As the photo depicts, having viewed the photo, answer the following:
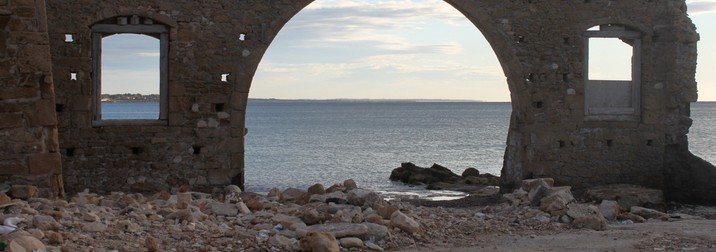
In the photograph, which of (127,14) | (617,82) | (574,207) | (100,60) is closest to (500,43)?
(617,82)

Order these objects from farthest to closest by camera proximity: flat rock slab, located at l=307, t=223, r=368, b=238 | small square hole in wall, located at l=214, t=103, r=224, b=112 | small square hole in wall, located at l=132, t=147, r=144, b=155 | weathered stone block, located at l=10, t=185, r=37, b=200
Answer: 1. small square hole in wall, located at l=214, t=103, r=224, b=112
2. small square hole in wall, located at l=132, t=147, r=144, b=155
3. weathered stone block, located at l=10, t=185, r=37, b=200
4. flat rock slab, located at l=307, t=223, r=368, b=238

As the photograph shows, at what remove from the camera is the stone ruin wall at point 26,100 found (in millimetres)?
9406

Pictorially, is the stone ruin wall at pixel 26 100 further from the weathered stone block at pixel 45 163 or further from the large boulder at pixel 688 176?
the large boulder at pixel 688 176

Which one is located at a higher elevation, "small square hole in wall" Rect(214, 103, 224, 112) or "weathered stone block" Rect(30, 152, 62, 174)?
"small square hole in wall" Rect(214, 103, 224, 112)

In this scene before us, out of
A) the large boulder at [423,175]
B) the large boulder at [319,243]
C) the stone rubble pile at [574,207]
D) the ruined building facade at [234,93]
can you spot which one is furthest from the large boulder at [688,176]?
the large boulder at [319,243]

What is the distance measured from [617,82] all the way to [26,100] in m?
9.66

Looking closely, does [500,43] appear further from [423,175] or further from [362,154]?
[362,154]

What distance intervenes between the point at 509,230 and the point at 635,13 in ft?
21.7

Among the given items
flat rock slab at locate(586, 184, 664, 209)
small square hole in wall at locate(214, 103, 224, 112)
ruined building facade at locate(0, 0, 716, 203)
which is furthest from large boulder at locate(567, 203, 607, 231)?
small square hole in wall at locate(214, 103, 224, 112)

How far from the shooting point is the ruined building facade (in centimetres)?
958

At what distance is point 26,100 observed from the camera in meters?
9.47

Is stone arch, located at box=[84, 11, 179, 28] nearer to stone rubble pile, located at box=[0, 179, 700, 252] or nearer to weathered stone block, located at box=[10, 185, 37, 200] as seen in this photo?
stone rubble pile, located at box=[0, 179, 700, 252]

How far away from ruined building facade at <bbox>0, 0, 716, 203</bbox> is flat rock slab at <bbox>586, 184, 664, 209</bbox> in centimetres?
86

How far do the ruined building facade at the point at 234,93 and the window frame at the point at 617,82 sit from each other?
0.02m
